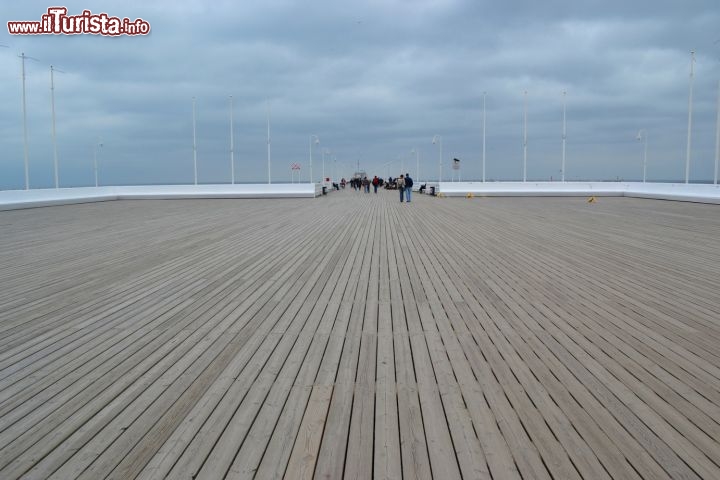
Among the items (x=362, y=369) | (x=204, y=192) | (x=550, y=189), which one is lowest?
(x=362, y=369)

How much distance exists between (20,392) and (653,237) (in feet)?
37.4

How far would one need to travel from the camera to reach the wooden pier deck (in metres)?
2.62

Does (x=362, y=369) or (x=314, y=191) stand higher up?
(x=314, y=191)

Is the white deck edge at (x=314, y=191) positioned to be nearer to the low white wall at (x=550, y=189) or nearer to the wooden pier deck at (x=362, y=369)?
the low white wall at (x=550, y=189)

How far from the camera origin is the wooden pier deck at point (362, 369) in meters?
2.62

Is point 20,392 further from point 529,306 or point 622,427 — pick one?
point 529,306

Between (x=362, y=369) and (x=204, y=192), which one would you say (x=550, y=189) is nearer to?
(x=204, y=192)

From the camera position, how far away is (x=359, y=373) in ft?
12.1

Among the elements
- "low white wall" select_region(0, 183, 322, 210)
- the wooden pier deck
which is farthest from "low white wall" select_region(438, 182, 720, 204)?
the wooden pier deck

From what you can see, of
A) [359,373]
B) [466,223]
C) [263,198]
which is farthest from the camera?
[263,198]

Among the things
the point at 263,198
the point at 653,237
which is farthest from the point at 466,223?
the point at 263,198

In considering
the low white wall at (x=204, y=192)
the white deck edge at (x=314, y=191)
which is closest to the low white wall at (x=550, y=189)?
the white deck edge at (x=314, y=191)

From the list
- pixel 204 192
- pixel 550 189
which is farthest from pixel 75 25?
pixel 550 189

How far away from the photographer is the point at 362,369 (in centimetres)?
376
